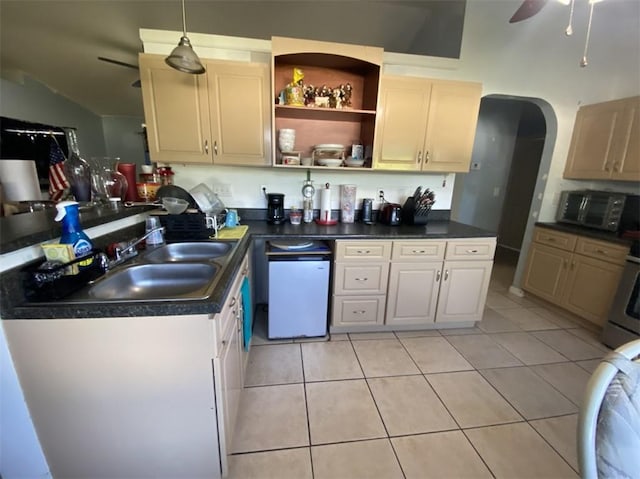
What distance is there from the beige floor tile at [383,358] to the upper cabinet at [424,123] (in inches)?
58.3

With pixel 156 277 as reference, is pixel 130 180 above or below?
above

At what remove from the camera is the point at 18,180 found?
1484mm

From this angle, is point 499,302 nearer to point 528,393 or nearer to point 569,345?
point 569,345

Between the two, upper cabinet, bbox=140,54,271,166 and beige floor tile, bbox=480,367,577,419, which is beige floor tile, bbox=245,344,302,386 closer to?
beige floor tile, bbox=480,367,577,419

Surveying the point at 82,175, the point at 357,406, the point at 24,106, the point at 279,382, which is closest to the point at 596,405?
the point at 357,406

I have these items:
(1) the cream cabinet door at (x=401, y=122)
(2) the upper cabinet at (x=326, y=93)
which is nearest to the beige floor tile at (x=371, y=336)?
(1) the cream cabinet door at (x=401, y=122)

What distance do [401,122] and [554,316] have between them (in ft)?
8.19

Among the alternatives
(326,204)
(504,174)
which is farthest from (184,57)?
(504,174)

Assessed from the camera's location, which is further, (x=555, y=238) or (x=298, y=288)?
(x=555, y=238)

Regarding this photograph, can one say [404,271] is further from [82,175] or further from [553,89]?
[553,89]

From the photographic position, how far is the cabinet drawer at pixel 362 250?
2090 mm

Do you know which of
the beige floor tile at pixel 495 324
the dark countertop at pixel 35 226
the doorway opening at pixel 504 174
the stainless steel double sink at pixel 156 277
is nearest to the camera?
the dark countertop at pixel 35 226

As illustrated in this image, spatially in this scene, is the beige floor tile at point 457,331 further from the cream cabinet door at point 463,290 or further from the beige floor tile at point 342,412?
the beige floor tile at point 342,412

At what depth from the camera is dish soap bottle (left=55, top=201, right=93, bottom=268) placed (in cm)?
98
